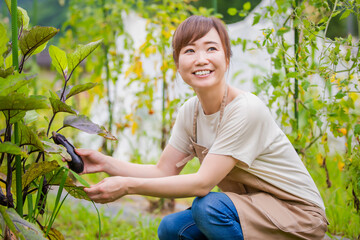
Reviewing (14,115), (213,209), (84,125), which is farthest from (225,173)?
(14,115)

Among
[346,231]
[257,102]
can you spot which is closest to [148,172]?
[257,102]

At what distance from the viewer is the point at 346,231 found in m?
2.17

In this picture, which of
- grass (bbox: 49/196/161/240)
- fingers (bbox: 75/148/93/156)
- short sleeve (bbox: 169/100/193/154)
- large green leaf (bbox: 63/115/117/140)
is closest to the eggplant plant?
large green leaf (bbox: 63/115/117/140)

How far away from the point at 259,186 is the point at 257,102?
326mm

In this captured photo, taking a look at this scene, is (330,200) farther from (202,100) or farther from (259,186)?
(202,100)

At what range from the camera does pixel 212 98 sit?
1797mm

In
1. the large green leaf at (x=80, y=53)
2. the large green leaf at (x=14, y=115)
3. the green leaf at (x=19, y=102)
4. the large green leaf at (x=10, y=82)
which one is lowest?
the large green leaf at (x=14, y=115)

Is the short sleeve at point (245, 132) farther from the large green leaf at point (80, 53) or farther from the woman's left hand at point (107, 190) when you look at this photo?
the large green leaf at point (80, 53)

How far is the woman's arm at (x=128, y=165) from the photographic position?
1.77 metres

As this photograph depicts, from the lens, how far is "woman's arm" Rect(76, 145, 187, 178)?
1771mm

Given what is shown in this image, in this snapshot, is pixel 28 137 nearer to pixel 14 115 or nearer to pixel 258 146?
pixel 14 115

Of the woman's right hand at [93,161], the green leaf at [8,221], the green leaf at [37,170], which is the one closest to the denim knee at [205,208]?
the woman's right hand at [93,161]

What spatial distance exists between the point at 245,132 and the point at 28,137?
77 centimetres

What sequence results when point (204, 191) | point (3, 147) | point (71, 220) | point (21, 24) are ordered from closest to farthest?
point (3, 147)
point (21, 24)
point (204, 191)
point (71, 220)
